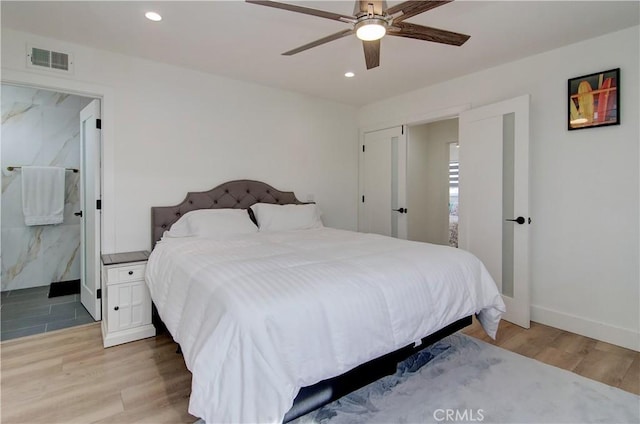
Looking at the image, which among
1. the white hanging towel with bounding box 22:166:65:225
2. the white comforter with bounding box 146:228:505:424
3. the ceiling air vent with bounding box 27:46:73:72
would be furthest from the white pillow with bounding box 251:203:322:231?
the white hanging towel with bounding box 22:166:65:225

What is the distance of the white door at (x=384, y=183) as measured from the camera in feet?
14.8

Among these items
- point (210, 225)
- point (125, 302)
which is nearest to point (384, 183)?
Answer: point (210, 225)

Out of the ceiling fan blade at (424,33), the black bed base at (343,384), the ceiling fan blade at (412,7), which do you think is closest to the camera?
the black bed base at (343,384)

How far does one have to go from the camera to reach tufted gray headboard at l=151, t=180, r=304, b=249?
3.28 meters

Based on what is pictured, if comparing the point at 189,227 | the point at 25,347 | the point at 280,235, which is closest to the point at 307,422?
the point at 280,235

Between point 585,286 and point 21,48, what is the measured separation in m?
5.21

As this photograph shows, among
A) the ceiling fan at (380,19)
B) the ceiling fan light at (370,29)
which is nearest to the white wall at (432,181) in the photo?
the ceiling fan at (380,19)

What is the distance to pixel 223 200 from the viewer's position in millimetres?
3713

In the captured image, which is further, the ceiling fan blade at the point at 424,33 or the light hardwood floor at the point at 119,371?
the ceiling fan blade at the point at 424,33

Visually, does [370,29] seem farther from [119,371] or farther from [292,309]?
[119,371]

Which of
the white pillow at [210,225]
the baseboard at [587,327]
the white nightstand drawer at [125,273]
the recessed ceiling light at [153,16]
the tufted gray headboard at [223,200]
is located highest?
the recessed ceiling light at [153,16]

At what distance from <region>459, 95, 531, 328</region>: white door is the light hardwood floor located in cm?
50

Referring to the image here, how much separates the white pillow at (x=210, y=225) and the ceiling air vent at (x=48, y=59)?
1629mm

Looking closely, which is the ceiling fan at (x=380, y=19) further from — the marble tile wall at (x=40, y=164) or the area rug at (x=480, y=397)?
the marble tile wall at (x=40, y=164)
